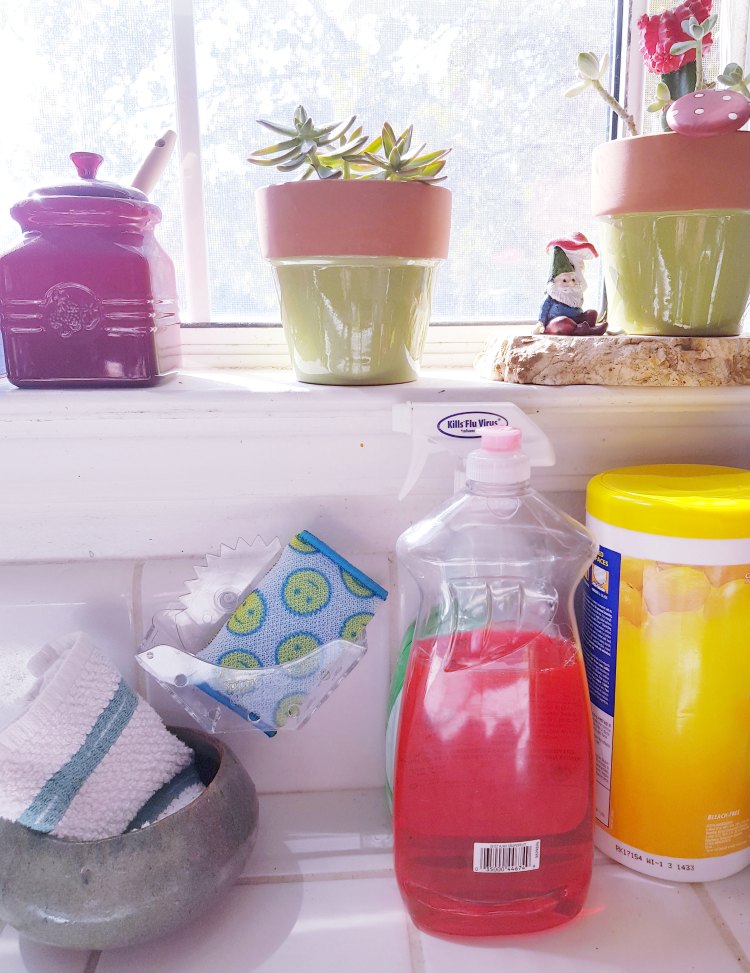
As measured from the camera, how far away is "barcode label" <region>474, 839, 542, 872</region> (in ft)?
1.64

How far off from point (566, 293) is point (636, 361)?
9 centimetres

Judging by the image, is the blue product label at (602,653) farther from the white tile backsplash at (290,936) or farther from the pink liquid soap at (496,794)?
the white tile backsplash at (290,936)

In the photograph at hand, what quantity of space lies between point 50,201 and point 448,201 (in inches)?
11.7

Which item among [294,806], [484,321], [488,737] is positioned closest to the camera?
[488,737]

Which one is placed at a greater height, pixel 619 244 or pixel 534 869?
pixel 619 244

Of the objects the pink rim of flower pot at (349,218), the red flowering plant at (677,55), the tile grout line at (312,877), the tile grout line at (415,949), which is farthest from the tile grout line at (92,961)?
the red flowering plant at (677,55)

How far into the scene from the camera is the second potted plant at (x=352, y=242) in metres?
0.55

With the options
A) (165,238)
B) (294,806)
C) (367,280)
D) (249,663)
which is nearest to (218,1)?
(165,238)

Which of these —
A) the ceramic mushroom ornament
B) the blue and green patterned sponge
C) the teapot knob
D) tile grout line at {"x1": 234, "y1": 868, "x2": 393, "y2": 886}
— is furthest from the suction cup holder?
the ceramic mushroom ornament

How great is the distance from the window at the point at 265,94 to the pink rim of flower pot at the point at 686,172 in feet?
0.57

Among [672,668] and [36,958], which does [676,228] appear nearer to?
[672,668]

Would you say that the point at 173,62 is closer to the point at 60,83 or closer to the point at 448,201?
the point at 60,83

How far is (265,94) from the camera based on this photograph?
2.28 ft

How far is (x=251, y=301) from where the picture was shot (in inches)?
29.3
